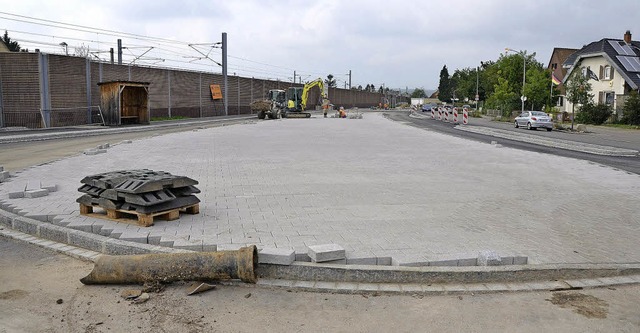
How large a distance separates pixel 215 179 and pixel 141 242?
4895 millimetres

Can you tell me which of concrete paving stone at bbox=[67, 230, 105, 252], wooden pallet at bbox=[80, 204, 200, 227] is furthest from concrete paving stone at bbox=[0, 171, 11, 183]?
concrete paving stone at bbox=[67, 230, 105, 252]

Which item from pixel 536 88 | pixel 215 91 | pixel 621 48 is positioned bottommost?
pixel 215 91

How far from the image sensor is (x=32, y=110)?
28.7 meters

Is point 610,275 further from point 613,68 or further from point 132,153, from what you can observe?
point 613,68

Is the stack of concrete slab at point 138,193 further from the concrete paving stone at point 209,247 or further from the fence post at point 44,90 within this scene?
the fence post at point 44,90

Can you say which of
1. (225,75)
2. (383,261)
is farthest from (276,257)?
(225,75)

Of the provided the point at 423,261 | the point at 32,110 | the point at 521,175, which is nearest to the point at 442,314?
the point at 423,261

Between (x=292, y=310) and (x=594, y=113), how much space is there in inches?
1883

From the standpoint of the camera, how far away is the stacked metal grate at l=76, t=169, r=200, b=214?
671 centimetres

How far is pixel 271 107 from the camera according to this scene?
44.5 meters

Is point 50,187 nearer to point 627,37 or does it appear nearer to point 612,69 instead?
point 612,69

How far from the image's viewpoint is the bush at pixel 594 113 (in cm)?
4459

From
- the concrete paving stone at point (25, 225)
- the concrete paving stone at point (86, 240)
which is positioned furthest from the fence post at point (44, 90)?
the concrete paving stone at point (86, 240)

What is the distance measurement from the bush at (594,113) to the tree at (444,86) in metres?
96.1
